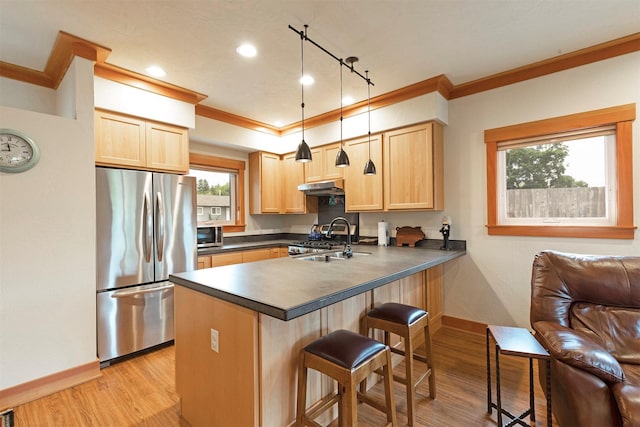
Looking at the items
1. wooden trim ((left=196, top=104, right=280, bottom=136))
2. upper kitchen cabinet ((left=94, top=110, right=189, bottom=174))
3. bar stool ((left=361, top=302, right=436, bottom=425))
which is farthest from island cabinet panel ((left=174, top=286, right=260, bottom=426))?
wooden trim ((left=196, top=104, right=280, bottom=136))

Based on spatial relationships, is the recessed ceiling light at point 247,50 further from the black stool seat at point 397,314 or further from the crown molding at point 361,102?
the black stool seat at point 397,314

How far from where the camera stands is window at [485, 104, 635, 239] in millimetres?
2488

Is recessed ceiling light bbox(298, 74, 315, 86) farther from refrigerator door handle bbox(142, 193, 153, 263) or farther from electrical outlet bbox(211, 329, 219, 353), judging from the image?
electrical outlet bbox(211, 329, 219, 353)

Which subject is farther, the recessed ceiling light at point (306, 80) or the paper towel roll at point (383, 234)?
the paper towel roll at point (383, 234)

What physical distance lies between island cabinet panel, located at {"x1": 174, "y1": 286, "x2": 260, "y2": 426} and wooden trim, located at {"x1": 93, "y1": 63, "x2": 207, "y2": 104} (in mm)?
2235

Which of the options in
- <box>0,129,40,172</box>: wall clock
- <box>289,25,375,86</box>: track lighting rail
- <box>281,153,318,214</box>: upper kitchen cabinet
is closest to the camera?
<box>0,129,40,172</box>: wall clock

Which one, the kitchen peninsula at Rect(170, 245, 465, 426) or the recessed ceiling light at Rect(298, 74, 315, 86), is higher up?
the recessed ceiling light at Rect(298, 74, 315, 86)

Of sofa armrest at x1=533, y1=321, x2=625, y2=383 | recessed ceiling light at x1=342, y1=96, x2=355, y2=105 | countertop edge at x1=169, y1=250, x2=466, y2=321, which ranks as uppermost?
recessed ceiling light at x1=342, y1=96, x2=355, y2=105

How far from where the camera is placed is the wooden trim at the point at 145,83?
2739mm

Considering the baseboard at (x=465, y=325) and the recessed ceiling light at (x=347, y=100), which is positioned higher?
the recessed ceiling light at (x=347, y=100)

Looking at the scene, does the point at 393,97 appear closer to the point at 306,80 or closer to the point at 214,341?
the point at 306,80

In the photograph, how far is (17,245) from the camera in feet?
7.13

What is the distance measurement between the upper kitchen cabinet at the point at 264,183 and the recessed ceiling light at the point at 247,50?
81.3 inches

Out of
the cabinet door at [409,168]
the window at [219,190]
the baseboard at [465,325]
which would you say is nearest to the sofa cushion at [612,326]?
the baseboard at [465,325]
